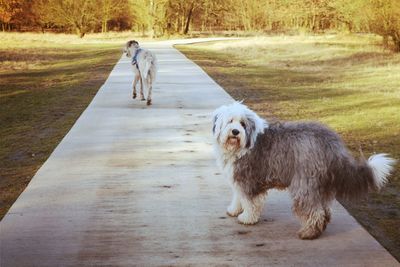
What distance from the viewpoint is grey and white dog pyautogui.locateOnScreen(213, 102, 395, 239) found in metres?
5.57

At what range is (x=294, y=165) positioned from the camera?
5.70 m

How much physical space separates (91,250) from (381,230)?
3.20m

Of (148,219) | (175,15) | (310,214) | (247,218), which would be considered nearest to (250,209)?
(247,218)

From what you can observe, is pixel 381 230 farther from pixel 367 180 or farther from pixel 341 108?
pixel 341 108

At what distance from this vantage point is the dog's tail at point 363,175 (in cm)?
557

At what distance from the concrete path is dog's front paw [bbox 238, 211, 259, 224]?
7 centimetres

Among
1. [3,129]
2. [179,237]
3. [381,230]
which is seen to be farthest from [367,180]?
[3,129]

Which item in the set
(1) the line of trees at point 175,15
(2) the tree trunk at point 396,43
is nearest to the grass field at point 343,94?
(2) the tree trunk at point 396,43

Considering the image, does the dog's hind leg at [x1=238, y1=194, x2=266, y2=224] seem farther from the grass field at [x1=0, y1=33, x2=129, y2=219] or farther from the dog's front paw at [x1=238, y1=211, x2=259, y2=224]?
the grass field at [x1=0, y1=33, x2=129, y2=219]

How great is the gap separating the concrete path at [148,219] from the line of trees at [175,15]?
120ft

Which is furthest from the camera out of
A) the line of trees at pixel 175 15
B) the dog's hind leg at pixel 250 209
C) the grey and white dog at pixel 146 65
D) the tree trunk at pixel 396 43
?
the line of trees at pixel 175 15

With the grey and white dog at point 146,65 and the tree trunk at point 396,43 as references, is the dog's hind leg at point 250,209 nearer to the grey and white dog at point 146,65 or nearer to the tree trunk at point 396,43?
the grey and white dog at point 146,65

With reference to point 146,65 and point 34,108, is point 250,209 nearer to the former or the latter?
point 146,65

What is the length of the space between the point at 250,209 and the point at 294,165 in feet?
2.36
